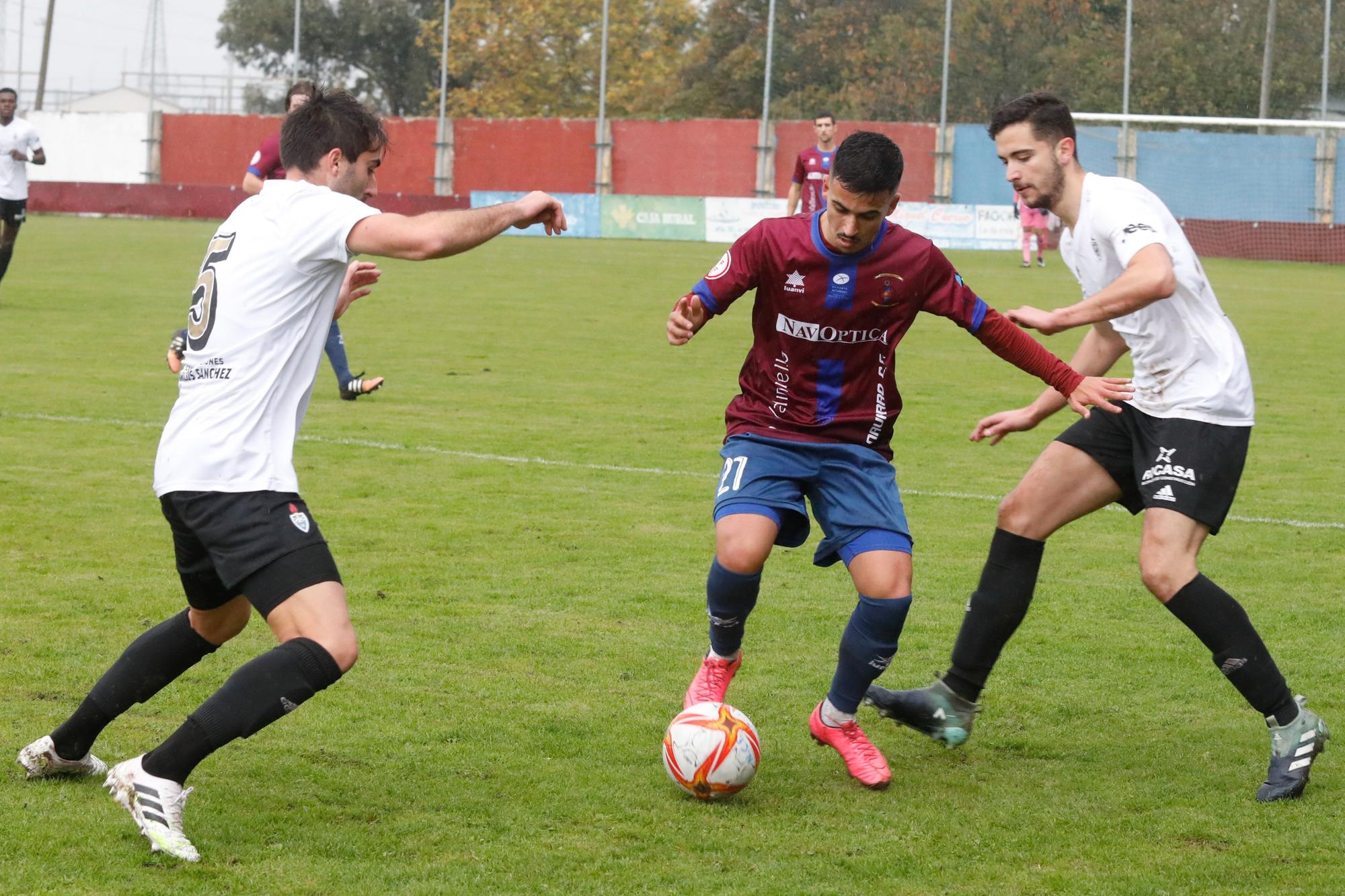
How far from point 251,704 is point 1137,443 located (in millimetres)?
2784

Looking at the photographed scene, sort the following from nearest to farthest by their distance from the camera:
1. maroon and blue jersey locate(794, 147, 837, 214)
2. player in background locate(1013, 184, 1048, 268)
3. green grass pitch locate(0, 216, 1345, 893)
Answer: green grass pitch locate(0, 216, 1345, 893)
maroon and blue jersey locate(794, 147, 837, 214)
player in background locate(1013, 184, 1048, 268)

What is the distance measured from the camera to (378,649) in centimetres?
588

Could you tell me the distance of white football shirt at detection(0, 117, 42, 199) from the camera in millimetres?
17625

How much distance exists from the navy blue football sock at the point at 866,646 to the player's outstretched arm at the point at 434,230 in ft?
5.27

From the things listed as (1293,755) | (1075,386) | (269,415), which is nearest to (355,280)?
(269,415)

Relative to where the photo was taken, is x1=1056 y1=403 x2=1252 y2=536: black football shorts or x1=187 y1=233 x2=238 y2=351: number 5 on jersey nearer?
x1=187 y1=233 x2=238 y2=351: number 5 on jersey

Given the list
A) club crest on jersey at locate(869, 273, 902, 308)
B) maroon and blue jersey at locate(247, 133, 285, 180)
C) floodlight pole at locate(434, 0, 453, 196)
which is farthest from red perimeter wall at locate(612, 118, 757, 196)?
club crest on jersey at locate(869, 273, 902, 308)

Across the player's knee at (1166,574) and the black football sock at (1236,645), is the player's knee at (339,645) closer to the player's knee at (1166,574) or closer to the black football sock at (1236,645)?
the player's knee at (1166,574)

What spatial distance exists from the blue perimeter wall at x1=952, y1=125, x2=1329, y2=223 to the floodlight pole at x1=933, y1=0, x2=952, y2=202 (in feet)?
13.6

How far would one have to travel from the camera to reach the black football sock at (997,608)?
5.23 m

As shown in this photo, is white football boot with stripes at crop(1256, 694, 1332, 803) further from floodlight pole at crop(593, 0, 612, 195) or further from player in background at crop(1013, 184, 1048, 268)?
floodlight pole at crop(593, 0, 612, 195)

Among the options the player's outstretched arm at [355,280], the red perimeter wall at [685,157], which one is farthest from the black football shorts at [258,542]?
the red perimeter wall at [685,157]

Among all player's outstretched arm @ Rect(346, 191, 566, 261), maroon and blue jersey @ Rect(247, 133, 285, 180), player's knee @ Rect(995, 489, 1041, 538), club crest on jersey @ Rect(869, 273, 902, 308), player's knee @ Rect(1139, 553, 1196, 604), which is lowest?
player's knee @ Rect(1139, 553, 1196, 604)

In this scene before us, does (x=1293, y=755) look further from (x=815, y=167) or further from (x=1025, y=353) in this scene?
(x=815, y=167)
